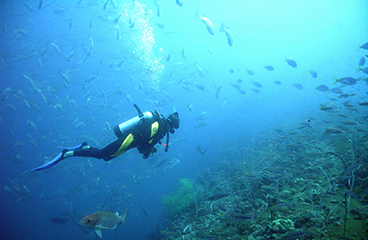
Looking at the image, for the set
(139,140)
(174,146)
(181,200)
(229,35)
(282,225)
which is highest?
(229,35)

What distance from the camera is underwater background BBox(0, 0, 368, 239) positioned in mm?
3230

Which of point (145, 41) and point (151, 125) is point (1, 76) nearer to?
point (145, 41)

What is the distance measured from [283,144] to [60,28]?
174 feet

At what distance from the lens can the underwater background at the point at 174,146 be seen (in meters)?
3.23

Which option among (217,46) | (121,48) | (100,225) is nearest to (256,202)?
(100,225)

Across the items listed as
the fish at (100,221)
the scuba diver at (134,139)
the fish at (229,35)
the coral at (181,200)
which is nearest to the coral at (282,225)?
the scuba diver at (134,139)

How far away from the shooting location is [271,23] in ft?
298

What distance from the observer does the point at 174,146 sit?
3519cm

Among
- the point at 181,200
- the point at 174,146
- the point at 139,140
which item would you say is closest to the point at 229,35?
the point at 139,140

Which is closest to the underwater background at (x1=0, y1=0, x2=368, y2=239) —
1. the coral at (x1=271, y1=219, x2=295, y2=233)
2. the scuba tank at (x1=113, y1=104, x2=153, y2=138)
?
the coral at (x1=271, y1=219, x2=295, y2=233)

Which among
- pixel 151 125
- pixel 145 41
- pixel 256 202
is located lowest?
pixel 256 202

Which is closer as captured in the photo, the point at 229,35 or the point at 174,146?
the point at 229,35

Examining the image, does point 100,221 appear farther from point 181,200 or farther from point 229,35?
point 229,35

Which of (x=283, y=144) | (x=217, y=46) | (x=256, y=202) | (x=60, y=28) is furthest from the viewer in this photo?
(x=217, y=46)
